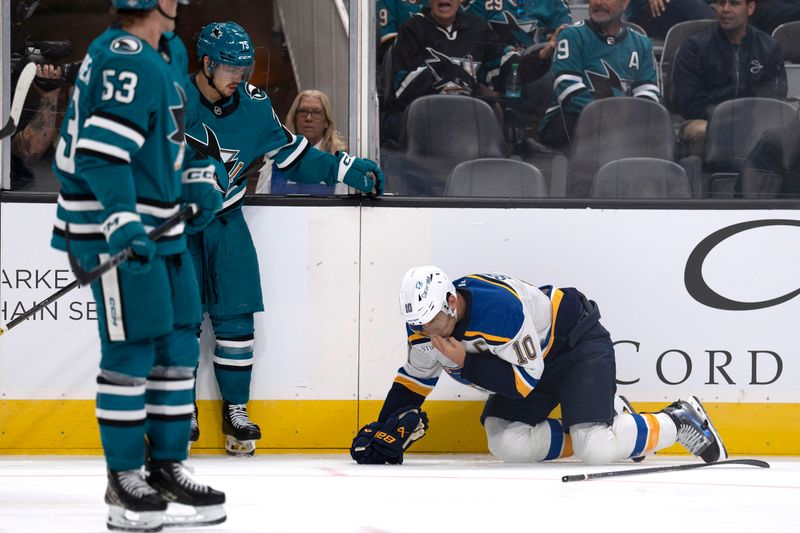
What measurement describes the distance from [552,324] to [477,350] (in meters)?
0.31

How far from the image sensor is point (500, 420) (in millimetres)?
4184

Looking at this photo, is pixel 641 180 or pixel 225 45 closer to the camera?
pixel 225 45

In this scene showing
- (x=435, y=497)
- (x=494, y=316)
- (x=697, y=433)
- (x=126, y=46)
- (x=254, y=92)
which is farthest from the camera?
(x=254, y=92)

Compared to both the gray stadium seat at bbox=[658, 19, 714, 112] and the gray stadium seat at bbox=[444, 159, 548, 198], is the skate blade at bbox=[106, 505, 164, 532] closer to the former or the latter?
the gray stadium seat at bbox=[444, 159, 548, 198]

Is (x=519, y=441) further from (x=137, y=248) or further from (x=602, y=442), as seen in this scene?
(x=137, y=248)

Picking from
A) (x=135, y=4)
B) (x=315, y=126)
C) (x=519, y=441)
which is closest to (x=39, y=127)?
(x=315, y=126)

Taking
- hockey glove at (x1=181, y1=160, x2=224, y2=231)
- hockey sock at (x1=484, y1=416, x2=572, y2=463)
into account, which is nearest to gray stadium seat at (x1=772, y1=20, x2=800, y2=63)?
hockey sock at (x1=484, y1=416, x2=572, y2=463)

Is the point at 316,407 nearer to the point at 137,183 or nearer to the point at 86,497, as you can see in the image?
the point at 86,497

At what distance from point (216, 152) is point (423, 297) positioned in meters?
0.95

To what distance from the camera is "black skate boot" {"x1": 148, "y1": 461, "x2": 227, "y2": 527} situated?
8.61ft

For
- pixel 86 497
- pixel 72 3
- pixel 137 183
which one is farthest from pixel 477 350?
pixel 72 3

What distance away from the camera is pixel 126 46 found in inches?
102

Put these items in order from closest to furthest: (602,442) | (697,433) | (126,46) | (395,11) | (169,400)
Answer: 1. (126,46)
2. (169,400)
3. (602,442)
4. (697,433)
5. (395,11)

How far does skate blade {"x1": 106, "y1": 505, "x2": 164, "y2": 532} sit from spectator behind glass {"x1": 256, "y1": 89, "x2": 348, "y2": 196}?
78.0 inches
